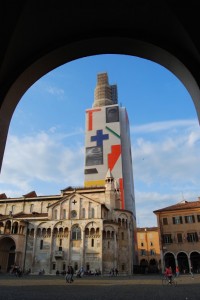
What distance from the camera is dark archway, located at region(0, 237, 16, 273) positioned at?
49531mm

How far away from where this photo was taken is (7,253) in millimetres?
51000

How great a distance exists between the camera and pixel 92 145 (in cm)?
7950

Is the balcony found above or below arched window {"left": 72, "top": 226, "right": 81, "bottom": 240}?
below

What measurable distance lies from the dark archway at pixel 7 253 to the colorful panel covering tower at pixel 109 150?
27376 millimetres

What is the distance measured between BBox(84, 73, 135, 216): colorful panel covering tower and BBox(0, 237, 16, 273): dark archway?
2738 cm

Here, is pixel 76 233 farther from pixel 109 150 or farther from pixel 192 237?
pixel 109 150

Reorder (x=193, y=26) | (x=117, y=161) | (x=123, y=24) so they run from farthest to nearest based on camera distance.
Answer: (x=117, y=161)
(x=123, y=24)
(x=193, y=26)

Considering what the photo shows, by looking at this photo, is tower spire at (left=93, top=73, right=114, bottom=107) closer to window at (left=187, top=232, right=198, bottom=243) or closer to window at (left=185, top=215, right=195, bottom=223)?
window at (left=185, top=215, right=195, bottom=223)

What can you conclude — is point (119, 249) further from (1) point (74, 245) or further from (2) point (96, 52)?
(2) point (96, 52)

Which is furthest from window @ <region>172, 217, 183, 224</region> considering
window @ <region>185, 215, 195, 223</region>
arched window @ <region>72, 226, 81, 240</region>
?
arched window @ <region>72, 226, 81, 240</region>

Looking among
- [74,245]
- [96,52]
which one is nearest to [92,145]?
[74,245]

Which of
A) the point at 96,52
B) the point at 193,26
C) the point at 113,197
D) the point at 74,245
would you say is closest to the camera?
the point at 193,26

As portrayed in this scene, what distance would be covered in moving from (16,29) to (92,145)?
75.3m

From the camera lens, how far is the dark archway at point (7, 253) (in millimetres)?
49531
